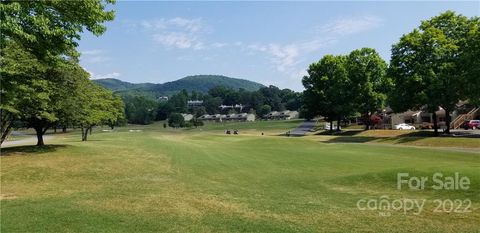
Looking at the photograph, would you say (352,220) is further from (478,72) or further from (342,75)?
(342,75)

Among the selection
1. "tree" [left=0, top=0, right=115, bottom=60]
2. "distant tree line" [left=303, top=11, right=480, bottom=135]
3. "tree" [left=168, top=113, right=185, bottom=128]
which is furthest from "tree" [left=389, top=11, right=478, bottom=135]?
"tree" [left=168, top=113, right=185, bottom=128]

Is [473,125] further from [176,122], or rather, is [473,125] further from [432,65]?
[176,122]

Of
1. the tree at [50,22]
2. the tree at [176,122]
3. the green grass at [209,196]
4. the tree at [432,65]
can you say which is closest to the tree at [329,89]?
the tree at [432,65]

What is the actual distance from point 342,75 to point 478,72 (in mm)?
32518

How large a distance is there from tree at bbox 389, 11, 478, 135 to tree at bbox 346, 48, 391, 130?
49.8ft

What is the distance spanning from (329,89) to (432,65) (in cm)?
2871

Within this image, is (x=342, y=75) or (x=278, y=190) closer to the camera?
(x=278, y=190)

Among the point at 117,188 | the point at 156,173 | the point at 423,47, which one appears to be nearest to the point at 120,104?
the point at 423,47

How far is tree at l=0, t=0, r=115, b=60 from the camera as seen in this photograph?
10.2m

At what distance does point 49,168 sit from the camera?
26578 mm

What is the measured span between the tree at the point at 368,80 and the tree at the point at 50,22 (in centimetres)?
6312

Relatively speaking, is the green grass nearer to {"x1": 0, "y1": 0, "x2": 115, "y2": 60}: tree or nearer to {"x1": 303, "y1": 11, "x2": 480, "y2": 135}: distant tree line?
{"x1": 0, "y1": 0, "x2": 115, "y2": 60}: tree

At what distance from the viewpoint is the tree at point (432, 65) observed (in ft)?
164

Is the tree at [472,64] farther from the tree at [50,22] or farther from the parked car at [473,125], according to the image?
the tree at [50,22]
